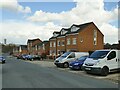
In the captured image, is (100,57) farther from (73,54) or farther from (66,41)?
(66,41)

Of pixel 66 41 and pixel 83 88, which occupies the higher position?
pixel 66 41

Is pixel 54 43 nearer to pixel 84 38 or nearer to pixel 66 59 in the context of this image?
pixel 84 38

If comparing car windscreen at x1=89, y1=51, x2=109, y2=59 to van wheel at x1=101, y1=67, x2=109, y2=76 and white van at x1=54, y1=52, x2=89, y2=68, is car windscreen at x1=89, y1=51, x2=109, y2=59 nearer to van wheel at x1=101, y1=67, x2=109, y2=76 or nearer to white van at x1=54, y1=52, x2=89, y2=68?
van wheel at x1=101, y1=67, x2=109, y2=76

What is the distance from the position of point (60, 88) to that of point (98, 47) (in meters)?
52.4

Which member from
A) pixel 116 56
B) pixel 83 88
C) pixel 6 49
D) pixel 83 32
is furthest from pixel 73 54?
pixel 6 49

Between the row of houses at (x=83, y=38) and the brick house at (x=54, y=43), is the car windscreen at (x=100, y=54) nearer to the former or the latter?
the row of houses at (x=83, y=38)

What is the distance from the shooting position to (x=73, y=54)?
3095 centimetres

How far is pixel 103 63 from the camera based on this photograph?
19656mm

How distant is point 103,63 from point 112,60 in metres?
1.13

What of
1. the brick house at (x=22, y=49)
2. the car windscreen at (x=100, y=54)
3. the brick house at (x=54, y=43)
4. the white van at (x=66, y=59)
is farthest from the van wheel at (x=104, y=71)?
the brick house at (x=22, y=49)

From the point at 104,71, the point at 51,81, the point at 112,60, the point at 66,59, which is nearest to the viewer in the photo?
the point at 51,81

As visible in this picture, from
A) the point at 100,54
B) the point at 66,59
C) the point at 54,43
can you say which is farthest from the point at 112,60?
the point at 54,43

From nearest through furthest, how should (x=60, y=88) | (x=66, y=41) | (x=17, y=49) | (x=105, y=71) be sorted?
(x=60, y=88) < (x=105, y=71) < (x=66, y=41) < (x=17, y=49)

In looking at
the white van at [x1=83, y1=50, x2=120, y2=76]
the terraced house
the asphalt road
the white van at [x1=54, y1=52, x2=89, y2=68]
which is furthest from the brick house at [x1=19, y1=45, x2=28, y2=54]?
the asphalt road
